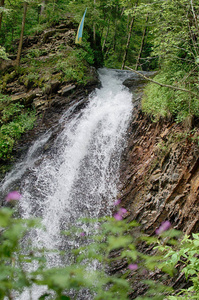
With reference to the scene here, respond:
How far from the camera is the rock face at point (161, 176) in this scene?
5.25 m

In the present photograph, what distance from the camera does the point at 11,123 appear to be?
8.87 metres

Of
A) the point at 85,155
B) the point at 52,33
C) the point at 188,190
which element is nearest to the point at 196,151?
the point at 188,190

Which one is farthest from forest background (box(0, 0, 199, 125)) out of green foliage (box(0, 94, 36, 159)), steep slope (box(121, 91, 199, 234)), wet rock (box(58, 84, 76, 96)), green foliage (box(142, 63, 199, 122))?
green foliage (box(0, 94, 36, 159))

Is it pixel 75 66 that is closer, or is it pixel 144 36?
pixel 75 66

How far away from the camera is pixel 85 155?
7.86 meters

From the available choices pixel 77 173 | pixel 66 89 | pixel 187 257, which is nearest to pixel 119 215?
pixel 187 257

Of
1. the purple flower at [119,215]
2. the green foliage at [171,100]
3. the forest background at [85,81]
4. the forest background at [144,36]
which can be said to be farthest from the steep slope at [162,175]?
the purple flower at [119,215]

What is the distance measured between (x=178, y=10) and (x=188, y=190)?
15.8ft

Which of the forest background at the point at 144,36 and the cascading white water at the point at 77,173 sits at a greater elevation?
the forest background at the point at 144,36

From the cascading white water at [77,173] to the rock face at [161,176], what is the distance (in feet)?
2.00

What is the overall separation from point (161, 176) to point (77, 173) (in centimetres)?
287

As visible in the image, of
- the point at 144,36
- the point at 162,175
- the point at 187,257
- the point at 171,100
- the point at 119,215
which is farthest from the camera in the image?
the point at 144,36

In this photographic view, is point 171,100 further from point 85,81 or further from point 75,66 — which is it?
point 75,66

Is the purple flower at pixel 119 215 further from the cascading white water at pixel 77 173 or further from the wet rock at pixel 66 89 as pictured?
the wet rock at pixel 66 89
